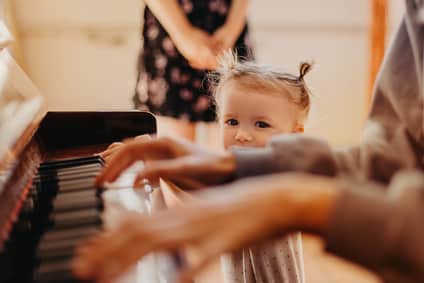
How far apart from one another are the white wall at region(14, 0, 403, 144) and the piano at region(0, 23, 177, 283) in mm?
1591

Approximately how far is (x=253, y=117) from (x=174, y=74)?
68 centimetres

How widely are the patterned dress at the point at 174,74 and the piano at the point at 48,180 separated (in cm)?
82

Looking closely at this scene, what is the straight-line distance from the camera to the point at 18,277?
2.40 feet

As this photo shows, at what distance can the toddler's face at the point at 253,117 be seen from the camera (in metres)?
1.52

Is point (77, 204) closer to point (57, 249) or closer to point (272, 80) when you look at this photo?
point (57, 249)

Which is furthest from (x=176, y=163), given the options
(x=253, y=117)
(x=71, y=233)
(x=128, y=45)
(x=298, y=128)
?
(x=128, y=45)

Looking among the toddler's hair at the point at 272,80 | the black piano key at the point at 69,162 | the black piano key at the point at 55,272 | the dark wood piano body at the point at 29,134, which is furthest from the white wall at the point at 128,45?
the black piano key at the point at 55,272

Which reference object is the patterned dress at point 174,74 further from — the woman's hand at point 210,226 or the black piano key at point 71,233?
the woman's hand at point 210,226

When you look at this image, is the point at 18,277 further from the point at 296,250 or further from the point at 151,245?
the point at 296,250

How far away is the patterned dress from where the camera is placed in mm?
2135

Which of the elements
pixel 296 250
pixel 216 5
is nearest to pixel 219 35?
Answer: pixel 216 5

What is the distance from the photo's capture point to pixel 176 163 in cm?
77

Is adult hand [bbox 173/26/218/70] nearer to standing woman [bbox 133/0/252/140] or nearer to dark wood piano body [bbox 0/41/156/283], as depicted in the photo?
standing woman [bbox 133/0/252/140]

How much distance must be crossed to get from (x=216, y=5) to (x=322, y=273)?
3.64ft
